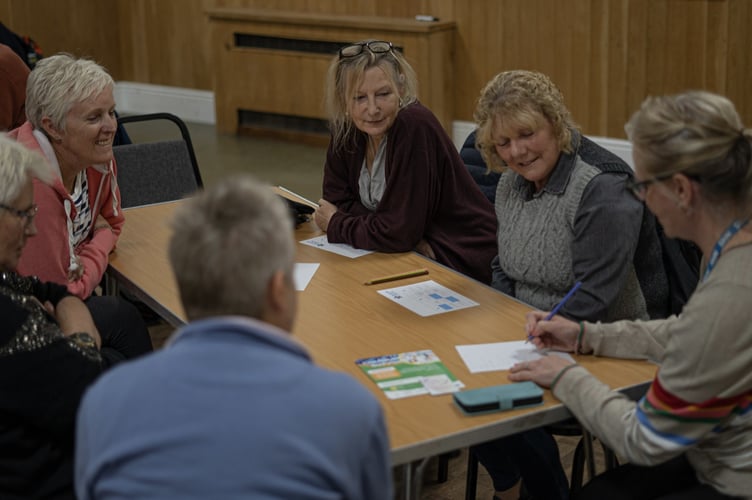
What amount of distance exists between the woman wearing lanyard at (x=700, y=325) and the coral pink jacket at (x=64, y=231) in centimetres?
167

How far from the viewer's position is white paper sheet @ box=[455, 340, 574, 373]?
2.53m

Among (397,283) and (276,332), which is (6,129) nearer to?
(397,283)

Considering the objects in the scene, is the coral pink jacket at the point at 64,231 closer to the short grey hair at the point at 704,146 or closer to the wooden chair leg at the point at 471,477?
the wooden chair leg at the point at 471,477

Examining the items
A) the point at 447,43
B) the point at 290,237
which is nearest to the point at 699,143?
the point at 290,237

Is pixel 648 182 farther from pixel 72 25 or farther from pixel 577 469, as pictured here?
pixel 72 25

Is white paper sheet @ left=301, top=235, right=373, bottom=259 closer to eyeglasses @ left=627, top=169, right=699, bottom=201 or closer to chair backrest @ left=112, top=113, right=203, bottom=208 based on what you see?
chair backrest @ left=112, top=113, right=203, bottom=208

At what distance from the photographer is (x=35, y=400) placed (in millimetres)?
2193

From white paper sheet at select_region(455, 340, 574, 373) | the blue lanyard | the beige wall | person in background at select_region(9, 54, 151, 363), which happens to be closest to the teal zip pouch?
white paper sheet at select_region(455, 340, 574, 373)

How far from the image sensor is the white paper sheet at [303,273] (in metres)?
3.19

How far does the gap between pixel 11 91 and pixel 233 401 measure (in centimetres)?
359

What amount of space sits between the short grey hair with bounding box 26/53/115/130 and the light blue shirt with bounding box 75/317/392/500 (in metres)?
2.02

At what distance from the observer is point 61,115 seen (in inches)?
132

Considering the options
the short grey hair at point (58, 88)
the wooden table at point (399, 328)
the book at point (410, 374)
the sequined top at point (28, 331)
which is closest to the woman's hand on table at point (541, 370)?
the wooden table at point (399, 328)

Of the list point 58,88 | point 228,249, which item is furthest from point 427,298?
point 228,249
